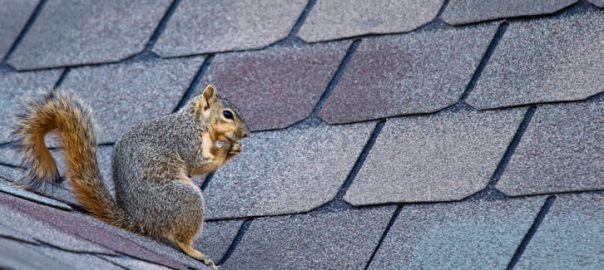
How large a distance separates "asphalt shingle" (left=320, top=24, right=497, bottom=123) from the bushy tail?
540mm

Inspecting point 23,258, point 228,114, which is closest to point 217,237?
point 228,114

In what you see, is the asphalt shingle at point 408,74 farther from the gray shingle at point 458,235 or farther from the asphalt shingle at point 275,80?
the gray shingle at point 458,235

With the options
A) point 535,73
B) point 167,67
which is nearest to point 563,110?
point 535,73

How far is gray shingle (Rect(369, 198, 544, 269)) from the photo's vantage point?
8.98 feet

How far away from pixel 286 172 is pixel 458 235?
0.47 metres

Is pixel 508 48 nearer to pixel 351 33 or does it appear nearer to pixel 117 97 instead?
pixel 351 33

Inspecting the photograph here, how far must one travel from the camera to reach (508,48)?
10.3ft

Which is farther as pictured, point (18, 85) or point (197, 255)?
point (18, 85)

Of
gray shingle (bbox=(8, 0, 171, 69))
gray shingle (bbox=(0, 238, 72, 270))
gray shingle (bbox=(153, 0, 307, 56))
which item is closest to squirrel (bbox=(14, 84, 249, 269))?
gray shingle (bbox=(153, 0, 307, 56))

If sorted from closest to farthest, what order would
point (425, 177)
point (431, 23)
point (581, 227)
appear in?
1. point (581, 227)
2. point (425, 177)
3. point (431, 23)

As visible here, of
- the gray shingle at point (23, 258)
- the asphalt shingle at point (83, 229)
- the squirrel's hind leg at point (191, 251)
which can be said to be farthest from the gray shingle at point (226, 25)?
the gray shingle at point (23, 258)

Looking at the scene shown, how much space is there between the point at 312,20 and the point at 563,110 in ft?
2.32

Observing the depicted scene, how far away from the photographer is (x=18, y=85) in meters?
3.53

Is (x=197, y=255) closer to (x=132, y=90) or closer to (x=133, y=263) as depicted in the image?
(x=133, y=263)
